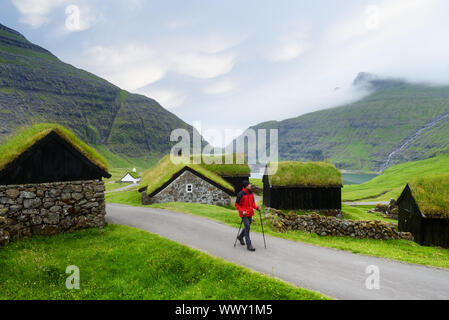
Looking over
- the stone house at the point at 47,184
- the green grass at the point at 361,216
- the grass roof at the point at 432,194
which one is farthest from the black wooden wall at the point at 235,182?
the stone house at the point at 47,184

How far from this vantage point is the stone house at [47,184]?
12.0 m

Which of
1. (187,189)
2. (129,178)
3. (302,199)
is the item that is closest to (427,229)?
(302,199)

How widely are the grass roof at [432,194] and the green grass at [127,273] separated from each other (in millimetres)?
19101

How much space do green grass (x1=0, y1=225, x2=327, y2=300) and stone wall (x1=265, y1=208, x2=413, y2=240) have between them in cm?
1013

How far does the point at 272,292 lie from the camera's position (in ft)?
25.7

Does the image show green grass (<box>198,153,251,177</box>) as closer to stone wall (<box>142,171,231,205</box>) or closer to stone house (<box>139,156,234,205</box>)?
stone house (<box>139,156,234,205</box>)

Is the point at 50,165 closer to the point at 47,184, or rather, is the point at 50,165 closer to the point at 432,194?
the point at 47,184

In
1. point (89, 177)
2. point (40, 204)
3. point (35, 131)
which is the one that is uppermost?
point (35, 131)

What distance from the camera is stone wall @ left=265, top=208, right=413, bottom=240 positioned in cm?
1924

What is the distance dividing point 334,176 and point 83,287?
3094cm
